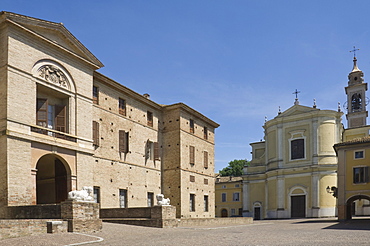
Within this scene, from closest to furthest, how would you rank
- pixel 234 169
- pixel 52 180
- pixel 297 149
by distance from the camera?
pixel 52 180 < pixel 297 149 < pixel 234 169

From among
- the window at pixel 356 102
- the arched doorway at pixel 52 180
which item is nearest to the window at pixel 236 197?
the window at pixel 356 102

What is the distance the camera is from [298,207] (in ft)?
144

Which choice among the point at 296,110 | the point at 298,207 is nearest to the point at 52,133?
the point at 298,207

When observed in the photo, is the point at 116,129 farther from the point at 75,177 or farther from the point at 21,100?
the point at 21,100

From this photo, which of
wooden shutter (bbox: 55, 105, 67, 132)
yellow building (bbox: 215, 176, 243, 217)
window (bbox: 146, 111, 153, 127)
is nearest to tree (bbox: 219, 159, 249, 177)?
yellow building (bbox: 215, 176, 243, 217)

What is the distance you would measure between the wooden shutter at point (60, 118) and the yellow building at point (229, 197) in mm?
41181

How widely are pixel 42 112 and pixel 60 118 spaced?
1174 millimetres

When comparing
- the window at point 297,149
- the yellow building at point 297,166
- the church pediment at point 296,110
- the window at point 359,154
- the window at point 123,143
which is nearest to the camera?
the window at point 123,143

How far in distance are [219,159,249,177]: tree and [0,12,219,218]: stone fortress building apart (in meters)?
45.8

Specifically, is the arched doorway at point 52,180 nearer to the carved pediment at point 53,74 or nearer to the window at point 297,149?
the carved pediment at point 53,74

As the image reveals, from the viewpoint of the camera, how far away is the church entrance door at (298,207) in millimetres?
43406

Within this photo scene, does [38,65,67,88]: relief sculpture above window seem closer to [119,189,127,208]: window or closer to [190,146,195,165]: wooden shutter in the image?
[119,189,127,208]: window

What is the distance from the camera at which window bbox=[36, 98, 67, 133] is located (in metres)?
20.5

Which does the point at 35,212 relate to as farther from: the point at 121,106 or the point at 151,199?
the point at 151,199
